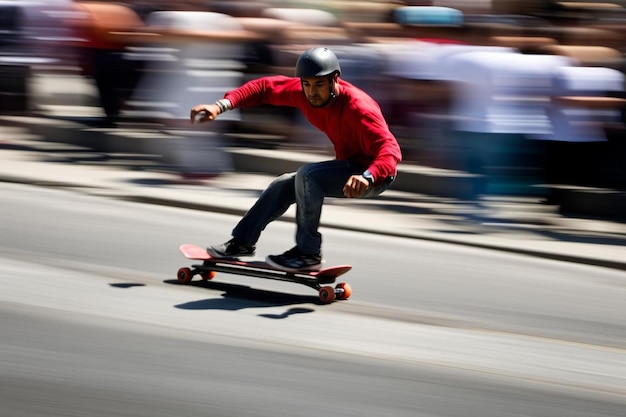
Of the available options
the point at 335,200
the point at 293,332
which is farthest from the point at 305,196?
the point at 335,200

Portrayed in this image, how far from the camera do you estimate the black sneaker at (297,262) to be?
775 centimetres

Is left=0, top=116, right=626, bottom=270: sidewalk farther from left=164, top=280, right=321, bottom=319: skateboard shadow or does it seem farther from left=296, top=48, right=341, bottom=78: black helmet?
left=296, top=48, right=341, bottom=78: black helmet

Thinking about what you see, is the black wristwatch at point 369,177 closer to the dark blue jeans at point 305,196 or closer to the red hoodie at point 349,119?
the red hoodie at point 349,119

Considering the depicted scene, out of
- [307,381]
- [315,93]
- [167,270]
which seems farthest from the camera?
[167,270]

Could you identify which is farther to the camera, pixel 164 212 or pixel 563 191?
pixel 563 191

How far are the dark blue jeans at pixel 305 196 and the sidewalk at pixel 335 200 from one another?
3.00 meters

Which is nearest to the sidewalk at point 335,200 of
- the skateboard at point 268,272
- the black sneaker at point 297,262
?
the skateboard at point 268,272

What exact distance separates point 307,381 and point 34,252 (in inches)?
141

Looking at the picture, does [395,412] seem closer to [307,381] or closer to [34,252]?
[307,381]

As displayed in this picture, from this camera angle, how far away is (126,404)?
5402 mm

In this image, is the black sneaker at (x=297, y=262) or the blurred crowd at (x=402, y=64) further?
the blurred crowd at (x=402, y=64)

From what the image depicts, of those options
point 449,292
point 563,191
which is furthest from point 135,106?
point 449,292

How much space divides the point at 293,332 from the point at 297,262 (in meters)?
0.92

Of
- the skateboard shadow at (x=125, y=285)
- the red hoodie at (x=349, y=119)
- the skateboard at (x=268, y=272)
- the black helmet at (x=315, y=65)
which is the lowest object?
the skateboard shadow at (x=125, y=285)
